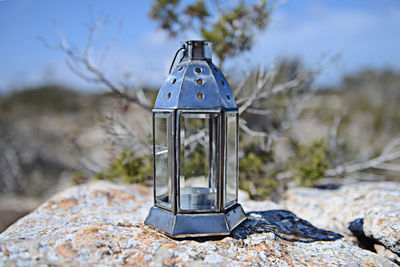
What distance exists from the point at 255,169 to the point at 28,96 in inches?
629

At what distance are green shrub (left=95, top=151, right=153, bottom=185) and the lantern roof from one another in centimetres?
255

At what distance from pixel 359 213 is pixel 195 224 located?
1681 millimetres

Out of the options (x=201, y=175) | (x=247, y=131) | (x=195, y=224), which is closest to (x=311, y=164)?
(x=247, y=131)

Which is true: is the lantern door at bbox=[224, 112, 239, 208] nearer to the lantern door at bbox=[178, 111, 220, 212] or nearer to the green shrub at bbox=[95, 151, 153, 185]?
the lantern door at bbox=[178, 111, 220, 212]

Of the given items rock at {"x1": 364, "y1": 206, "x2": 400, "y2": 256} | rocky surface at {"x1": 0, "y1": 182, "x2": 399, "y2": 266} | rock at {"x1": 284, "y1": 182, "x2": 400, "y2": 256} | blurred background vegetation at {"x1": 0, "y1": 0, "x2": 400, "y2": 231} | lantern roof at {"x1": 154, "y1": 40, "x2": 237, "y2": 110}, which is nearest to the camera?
rocky surface at {"x1": 0, "y1": 182, "x2": 399, "y2": 266}

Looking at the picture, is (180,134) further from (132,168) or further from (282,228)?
(132,168)

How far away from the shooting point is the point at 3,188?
9938 mm

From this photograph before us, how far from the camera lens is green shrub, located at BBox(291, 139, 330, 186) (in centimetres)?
448

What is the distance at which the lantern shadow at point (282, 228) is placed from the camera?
214 cm

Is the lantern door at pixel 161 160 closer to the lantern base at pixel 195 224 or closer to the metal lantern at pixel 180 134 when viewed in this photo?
the metal lantern at pixel 180 134

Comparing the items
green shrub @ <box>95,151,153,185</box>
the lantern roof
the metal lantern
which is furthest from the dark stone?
green shrub @ <box>95,151,153,185</box>

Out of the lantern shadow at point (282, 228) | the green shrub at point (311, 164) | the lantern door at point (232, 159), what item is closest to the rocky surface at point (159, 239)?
the lantern shadow at point (282, 228)

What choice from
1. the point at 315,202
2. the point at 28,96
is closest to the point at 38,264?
the point at 315,202

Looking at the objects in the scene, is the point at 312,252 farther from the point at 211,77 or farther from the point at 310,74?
the point at 310,74
